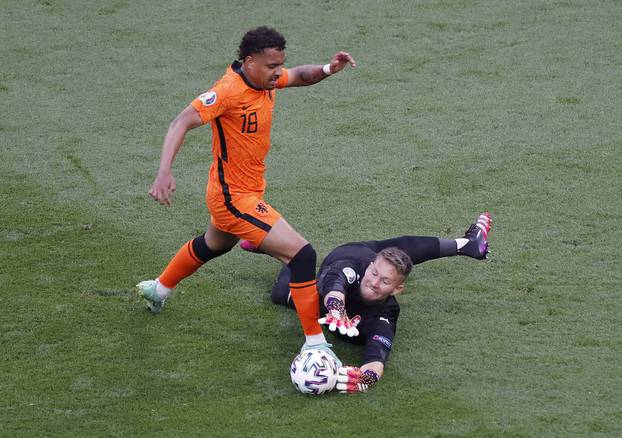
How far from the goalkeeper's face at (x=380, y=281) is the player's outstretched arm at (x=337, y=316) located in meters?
0.23

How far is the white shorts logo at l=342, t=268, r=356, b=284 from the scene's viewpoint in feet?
20.5

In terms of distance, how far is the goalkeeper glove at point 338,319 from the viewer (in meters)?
5.66

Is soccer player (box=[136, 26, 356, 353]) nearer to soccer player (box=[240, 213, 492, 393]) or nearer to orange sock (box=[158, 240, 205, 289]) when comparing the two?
soccer player (box=[240, 213, 492, 393])

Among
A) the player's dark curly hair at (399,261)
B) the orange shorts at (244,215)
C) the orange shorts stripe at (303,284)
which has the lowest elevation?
the orange shorts stripe at (303,284)

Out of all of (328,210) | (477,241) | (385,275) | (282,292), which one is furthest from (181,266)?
(477,241)

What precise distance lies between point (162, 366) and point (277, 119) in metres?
3.95

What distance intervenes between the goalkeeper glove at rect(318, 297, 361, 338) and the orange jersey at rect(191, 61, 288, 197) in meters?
0.90

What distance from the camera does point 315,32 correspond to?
437 inches

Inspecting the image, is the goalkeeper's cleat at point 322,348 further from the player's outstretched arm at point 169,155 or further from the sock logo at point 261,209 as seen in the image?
the player's outstretched arm at point 169,155

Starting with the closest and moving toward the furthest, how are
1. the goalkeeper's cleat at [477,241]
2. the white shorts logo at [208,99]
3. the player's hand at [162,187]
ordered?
1. the player's hand at [162,187]
2. the white shorts logo at [208,99]
3. the goalkeeper's cleat at [477,241]

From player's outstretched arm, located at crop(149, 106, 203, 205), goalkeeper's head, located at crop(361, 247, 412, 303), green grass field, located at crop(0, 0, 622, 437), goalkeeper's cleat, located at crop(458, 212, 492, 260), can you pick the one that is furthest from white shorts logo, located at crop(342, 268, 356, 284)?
player's outstretched arm, located at crop(149, 106, 203, 205)

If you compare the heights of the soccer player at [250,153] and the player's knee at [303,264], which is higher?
the soccer player at [250,153]

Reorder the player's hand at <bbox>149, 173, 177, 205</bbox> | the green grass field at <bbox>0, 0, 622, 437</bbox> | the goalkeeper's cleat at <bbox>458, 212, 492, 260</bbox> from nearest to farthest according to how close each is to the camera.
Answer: the player's hand at <bbox>149, 173, 177, 205</bbox>
the green grass field at <bbox>0, 0, 622, 437</bbox>
the goalkeeper's cleat at <bbox>458, 212, 492, 260</bbox>

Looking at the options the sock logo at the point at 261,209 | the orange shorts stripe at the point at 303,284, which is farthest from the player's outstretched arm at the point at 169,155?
the orange shorts stripe at the point at 303,284
